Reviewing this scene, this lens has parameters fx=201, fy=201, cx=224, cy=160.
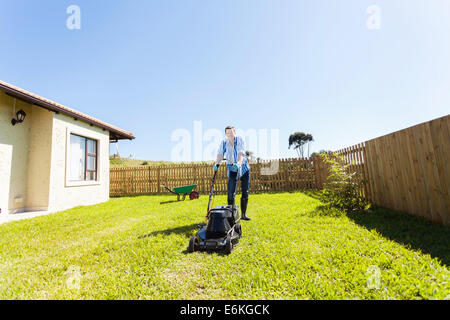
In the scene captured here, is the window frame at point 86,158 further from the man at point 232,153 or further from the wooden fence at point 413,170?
the wooden fence at point 413,170

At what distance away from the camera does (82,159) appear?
809 centimetres

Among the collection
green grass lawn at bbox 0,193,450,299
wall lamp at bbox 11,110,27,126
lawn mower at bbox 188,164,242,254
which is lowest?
green grass lawn at bbox 0,193,450,299

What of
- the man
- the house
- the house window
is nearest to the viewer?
the man

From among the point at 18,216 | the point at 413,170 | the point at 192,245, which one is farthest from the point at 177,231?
the point at 18,216

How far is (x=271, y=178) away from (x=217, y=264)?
28.8 feet

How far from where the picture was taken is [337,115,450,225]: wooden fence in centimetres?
329

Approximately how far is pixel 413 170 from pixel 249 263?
3.82 metres

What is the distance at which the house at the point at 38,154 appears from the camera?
599 cm

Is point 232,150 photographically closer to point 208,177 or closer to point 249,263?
point 249,263

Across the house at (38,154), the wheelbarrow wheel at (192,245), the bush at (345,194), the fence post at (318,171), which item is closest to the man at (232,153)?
the wheelbarrow wheel at (192,245)

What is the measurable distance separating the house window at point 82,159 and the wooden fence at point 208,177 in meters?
3.49

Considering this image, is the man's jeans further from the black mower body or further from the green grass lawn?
the black mower body

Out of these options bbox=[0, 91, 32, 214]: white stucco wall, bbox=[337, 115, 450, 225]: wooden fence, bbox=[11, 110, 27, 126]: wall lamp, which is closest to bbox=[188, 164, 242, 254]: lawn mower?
bbox=[337, 115, 450, 225]: wooden fence
